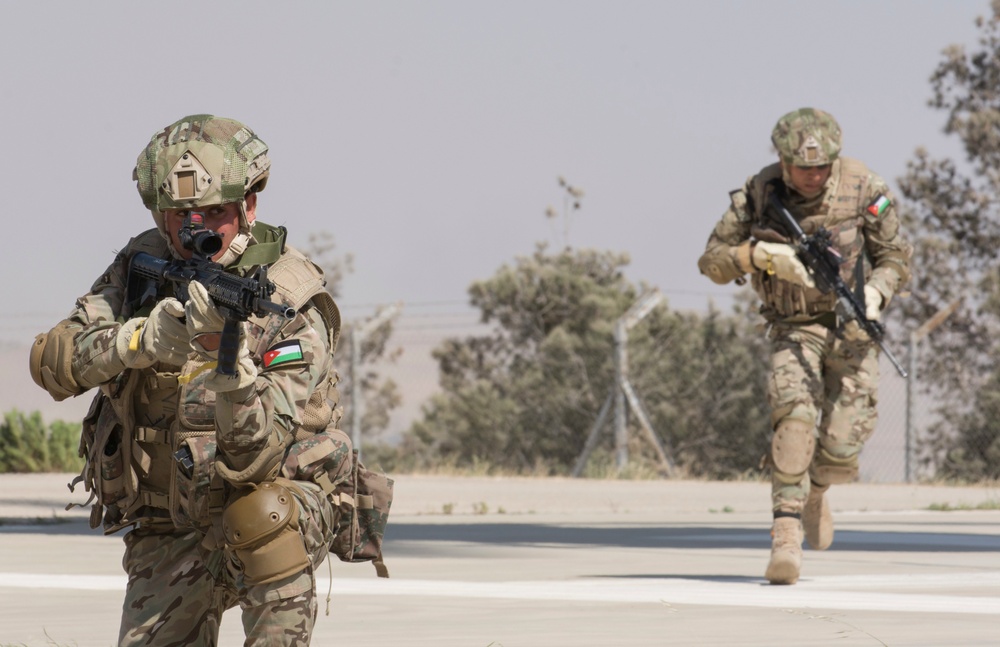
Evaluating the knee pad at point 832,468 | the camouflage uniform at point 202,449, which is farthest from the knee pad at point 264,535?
the knee pad at point 832,468

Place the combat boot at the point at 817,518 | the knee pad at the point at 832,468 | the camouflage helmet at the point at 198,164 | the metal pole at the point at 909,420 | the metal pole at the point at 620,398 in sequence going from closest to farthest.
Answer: the camouflage helmet at the point at 198,164
the knee pad at the point at 832,468
the combat boot at the point at 817,518
the metal pole at the point at 909,420
the metal pole at the point at 620,398

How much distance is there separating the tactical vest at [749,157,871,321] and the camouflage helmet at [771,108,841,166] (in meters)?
0.28

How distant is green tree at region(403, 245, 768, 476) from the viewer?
27469 millimetres

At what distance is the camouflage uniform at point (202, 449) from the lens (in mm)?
4824

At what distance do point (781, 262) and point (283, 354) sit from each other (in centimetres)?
478

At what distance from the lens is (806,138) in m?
9.12

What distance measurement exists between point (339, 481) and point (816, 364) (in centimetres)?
468

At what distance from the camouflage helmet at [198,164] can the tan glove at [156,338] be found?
378 mm

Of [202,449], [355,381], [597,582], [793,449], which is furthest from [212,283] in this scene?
[355,381]

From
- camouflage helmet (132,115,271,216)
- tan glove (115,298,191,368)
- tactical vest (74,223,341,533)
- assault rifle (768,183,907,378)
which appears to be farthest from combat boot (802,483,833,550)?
tan glove (115,298,191,368)

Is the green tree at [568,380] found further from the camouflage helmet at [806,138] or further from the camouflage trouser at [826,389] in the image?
the camouflage helmet at [806,138]

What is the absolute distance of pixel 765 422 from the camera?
89.5 feet

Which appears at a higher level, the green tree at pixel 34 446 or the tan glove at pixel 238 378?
the tan glove at pixel 238 378

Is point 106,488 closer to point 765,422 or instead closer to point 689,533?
point 689,533
